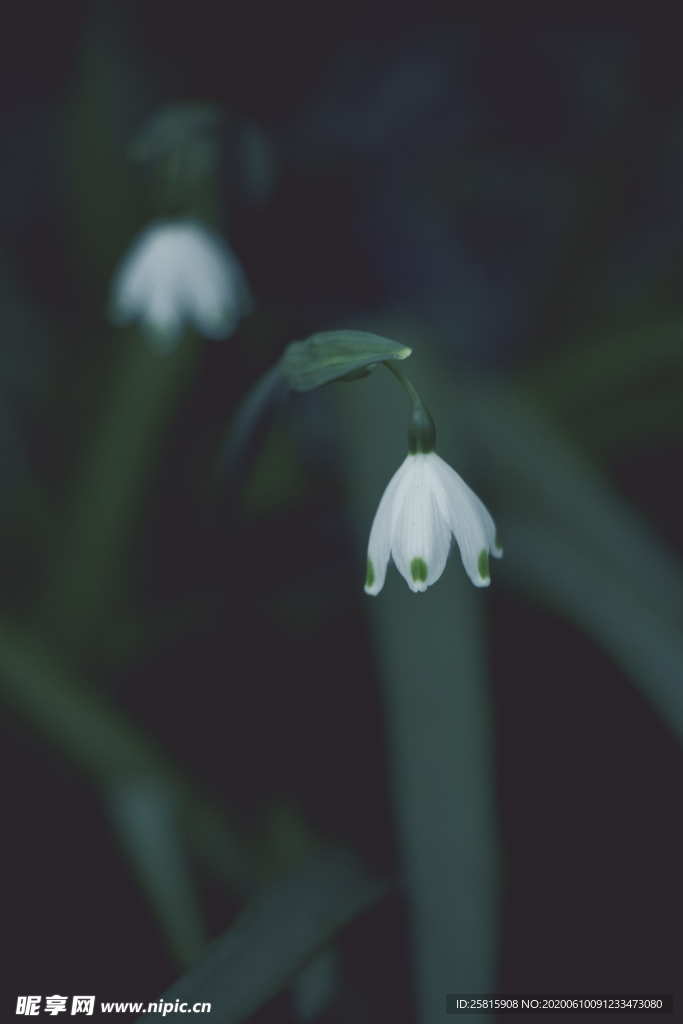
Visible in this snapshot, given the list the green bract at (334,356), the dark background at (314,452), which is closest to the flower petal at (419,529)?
the green bract at (334,356)

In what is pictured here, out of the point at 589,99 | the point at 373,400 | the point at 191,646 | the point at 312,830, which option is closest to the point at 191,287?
the point at 373,400

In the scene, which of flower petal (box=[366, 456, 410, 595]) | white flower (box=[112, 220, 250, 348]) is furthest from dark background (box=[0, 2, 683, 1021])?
flower petal (box=[366, 456, 410, 595])

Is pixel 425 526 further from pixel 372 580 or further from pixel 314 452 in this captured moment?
pixel 314 452

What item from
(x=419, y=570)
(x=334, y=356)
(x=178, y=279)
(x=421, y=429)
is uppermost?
(x=178, y=279)

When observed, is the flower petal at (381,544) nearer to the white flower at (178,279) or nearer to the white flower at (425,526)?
the white flower at (425,526)

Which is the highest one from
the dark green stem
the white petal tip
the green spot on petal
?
the dark green stem

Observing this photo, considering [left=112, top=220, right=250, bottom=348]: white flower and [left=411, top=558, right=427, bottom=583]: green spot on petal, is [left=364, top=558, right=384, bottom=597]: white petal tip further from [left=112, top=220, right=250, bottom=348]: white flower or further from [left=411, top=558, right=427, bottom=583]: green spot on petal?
[left=112, top=220, right=250, bottom=348]: white flower

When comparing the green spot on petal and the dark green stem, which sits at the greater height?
the dark green stem

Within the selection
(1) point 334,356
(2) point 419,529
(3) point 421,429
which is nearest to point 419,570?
(2) point 419,529
